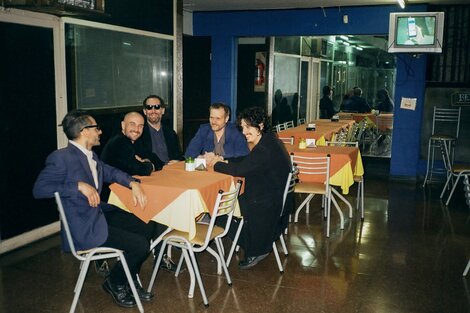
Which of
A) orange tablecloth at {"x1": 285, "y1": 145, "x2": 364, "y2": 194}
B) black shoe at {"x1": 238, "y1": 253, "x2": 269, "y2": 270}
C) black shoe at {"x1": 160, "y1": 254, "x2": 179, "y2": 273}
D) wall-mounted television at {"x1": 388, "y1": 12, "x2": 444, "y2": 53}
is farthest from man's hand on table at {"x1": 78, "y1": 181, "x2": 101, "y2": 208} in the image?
wall-mounted television at {"x1": 388, "y1": 12, "x2": 444, "y2": 53}

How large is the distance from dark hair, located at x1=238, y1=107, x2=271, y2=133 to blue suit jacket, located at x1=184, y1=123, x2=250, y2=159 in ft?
2.18

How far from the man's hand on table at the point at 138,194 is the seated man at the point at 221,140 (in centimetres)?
134

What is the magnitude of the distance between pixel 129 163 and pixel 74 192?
791 millimetres

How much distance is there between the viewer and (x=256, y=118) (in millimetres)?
4078

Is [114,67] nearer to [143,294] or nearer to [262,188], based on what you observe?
[262,188]

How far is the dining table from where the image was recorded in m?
3.39

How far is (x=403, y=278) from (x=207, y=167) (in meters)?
1.86

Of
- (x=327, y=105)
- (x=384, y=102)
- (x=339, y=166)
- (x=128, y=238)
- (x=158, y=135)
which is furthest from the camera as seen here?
(x=384, y=102)

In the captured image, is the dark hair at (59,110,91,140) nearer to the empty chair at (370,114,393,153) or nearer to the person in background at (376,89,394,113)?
the empty chair at (370,114,393,153)

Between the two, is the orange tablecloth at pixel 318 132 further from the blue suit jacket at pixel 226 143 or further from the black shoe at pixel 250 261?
the black shoe at pixel 250 261

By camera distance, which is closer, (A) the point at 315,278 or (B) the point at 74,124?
(B) the point at 74,124

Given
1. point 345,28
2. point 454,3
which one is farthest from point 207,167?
point 454,3

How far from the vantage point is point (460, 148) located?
324 inches

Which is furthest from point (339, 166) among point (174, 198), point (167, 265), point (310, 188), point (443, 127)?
point (443, 127)
